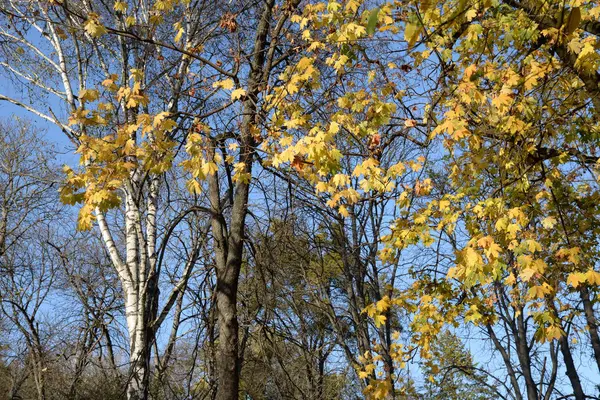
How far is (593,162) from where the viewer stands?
605cm

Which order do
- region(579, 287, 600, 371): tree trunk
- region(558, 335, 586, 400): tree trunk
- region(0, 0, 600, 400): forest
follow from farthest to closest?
region(558, 335, 586, 400): tree trunk < region(579, 287, 600, 371): tree trunk < region(0, 0, 600, 400): forest

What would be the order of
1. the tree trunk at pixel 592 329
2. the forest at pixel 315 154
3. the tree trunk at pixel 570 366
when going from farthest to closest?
the tree trunk at pixel 570 366, the tree trunk at pixel 592 329, the forest at pixel 315 154

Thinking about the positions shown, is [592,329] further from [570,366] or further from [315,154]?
[315,154]

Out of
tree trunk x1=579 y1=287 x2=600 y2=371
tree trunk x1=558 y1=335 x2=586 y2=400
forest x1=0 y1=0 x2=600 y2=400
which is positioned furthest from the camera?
tree trunk x1=558 y1=335 x2=586 y2=400

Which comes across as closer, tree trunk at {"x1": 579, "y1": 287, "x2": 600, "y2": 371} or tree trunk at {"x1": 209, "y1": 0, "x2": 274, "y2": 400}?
tree trunk at {"x1": 209, "y1": 0, "x2": 274, "y2": 400}

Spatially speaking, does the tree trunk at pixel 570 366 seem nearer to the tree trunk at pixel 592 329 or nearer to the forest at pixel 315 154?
the tree trunk at pixel 592 329

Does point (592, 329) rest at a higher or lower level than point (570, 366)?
higher

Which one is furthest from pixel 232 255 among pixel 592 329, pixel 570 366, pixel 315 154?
pixel 570 366

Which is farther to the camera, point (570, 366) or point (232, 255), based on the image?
point (570, 366)

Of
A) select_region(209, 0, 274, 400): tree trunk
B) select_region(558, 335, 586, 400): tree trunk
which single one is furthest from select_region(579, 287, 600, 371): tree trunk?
select_region(209, 0, 274, 400): tree trunk

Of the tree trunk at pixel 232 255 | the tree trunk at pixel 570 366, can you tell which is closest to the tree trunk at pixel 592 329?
the tree trunk at pixel 570 366

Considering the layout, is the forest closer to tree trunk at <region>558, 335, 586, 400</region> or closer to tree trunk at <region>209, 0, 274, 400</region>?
tree trunk at <region>209, 0, 274, 400</region>

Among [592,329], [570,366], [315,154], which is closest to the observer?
[315,154]

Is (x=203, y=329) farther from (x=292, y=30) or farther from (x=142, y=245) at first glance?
(x=292, y=30)
